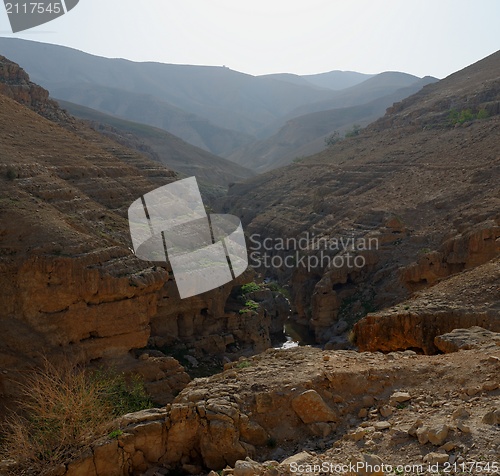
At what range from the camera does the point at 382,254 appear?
26000mm

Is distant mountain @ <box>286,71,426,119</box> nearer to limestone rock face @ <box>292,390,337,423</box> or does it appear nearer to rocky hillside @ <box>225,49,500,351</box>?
rocky hillside @ <box>225,49,500,351</box>

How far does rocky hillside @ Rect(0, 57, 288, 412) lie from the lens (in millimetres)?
13828

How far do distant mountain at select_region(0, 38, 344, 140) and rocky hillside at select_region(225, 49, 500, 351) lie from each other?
11172cm

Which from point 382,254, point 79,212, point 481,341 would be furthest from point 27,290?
point 382,254

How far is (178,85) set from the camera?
18450 centimetres

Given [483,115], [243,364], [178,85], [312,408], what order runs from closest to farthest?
1. [312,408]
2. [243,364]
3. [483,115]
4. [178,85]

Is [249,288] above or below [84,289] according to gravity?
below

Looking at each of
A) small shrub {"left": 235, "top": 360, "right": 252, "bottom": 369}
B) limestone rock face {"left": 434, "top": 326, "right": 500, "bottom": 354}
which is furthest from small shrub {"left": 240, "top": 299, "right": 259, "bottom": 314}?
small shrub {"left": 235, "top": 360, "right": 252, "bottom": 369}

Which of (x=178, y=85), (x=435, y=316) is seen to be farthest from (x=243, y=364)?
(x=178, y=85)

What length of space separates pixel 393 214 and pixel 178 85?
168148 mm

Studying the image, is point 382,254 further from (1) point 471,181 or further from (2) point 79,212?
(2) point 79,212

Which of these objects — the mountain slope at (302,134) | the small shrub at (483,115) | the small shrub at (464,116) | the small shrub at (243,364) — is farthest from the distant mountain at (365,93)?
the small shrub at (243,364)

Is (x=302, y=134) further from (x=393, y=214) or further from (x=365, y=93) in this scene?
(x=393, y=214)

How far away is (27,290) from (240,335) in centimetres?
846
